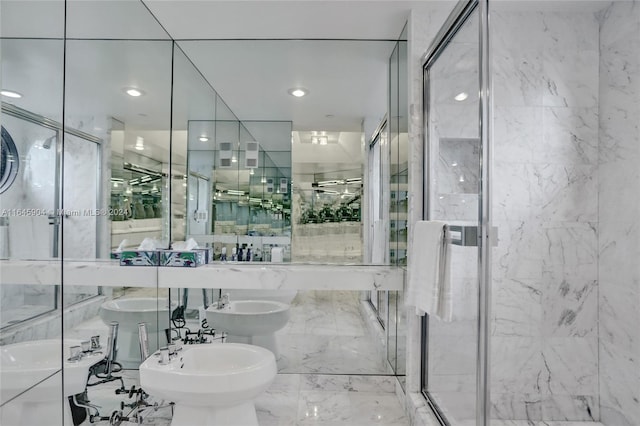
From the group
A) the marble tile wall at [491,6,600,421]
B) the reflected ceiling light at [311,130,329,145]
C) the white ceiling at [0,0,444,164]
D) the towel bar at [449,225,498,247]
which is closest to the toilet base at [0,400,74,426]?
the white ceiling at [0,0,444,164]

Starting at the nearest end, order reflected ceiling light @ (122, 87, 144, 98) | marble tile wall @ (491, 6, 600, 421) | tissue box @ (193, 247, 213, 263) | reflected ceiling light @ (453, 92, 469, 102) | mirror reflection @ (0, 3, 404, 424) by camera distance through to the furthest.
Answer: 1. reflected ceiling light @ (453, 92, 469, 102)
2. reflected ceiling light @ (122, 87, 144, 98)
3. mirror reflection @ (0, 3, 404, 424)
4. marble tile wall @ (491, 6, 600, 421)
5. tissue box @ (193, 247, 213, 263)

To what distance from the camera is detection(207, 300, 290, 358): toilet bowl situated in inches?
99.4

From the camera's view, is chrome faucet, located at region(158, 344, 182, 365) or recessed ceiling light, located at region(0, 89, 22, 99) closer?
recessed ceiling light, located at region(0, 89, 22, 99)

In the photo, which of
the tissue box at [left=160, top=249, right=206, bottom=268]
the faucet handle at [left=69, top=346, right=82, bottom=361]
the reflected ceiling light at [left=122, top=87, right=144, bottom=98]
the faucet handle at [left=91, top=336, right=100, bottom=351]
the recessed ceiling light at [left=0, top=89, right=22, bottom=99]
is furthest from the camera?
the tissue box at [left=160, top=249, right=206, bottom=268]

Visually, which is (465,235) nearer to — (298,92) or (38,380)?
(298,92)

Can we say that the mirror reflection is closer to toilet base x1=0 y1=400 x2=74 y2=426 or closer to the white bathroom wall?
toilet base x1=0 y1=400 x2=74 y2=426

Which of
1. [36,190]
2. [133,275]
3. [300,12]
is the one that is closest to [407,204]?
[300,12]

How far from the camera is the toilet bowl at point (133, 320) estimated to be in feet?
5.97

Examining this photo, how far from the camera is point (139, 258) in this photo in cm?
212

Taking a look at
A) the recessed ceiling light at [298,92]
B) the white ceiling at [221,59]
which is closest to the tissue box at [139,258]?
the white ceiling at [221,59]

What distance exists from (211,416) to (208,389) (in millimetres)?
168

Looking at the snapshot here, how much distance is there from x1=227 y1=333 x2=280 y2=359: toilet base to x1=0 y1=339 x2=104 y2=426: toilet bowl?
108 centimetres

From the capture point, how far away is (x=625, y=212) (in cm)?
204

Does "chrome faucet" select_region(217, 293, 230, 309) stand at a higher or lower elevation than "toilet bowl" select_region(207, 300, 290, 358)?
higher
